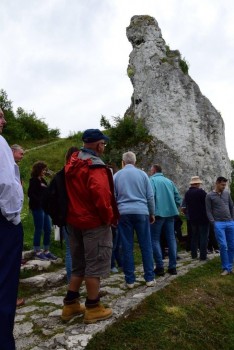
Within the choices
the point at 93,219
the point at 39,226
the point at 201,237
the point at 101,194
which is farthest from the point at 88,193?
the point at 201,237

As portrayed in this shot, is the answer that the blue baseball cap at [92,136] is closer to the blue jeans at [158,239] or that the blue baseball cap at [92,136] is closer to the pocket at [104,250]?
the pocket at [104,250]

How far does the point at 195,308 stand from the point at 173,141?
469 inches

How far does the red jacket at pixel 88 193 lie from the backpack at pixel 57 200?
0.21 feet

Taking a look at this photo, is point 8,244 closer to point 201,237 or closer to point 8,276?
point 8,276

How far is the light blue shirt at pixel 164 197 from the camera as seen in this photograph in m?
7.59

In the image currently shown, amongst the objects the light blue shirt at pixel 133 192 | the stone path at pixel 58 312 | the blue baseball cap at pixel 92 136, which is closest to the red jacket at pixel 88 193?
the blue baseball cap at pixel 92 136

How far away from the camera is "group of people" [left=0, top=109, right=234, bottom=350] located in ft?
10.8

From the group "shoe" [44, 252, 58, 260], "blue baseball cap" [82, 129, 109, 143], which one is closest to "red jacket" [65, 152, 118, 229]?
"blue baseball cap" [82, 129, 109, 143]

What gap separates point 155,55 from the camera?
61.9 feet

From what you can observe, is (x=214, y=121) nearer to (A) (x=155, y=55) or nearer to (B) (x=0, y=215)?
(A) (x=155, y=55)

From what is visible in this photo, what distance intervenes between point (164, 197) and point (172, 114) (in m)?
10.6

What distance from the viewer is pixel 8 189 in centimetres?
327

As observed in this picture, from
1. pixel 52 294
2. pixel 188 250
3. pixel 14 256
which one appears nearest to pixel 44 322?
pixel 52 294

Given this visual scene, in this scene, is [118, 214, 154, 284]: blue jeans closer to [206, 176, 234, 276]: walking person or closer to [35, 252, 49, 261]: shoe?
[35, 252, 49, 261]: shoe
